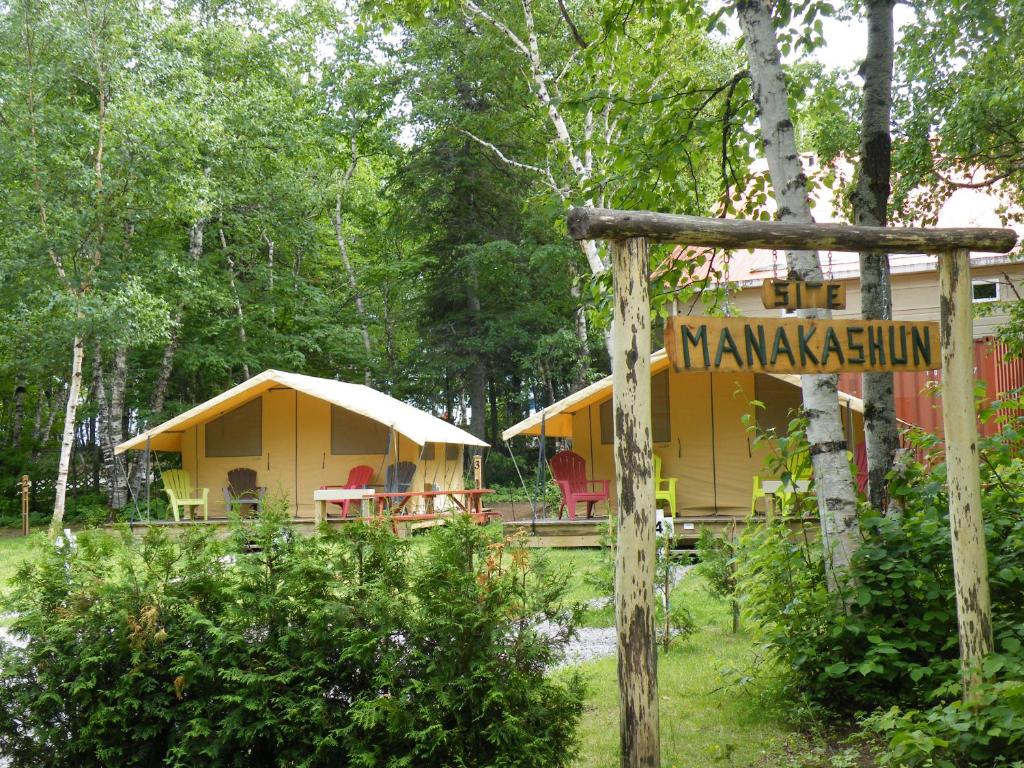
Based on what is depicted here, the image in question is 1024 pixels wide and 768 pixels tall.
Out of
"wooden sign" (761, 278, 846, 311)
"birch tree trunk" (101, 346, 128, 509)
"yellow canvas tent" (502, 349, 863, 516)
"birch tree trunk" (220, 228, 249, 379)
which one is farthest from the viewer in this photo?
Result: "birch tree trunk" (220, 228, 249, 379)

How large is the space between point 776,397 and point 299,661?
1060 centimetres

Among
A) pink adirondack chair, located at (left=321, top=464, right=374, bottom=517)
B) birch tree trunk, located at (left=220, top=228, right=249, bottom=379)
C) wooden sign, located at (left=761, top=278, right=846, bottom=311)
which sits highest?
birch tree trunk, located at (left=220, top=228, right=249, bottom=379)

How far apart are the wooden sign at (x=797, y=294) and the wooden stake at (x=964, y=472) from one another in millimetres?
434

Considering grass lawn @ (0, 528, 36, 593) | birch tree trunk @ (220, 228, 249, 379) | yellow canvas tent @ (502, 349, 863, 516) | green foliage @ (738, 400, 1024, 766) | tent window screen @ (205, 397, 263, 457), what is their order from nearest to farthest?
green foliage @ (738, 400, 1024, 766) < grass lawn @ (0, 528, 36, 593) < yellow canvas tent @ (502, 349, 863, 516) < tent window screen @ (205, 397, 263, 457) < birch tree trunk @ (220, 228, 249, 379)

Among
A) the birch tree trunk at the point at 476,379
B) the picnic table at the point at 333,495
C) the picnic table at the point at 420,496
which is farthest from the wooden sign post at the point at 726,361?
the birch tree trunk at the point at 476,379

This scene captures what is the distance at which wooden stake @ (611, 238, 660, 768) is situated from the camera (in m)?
3.22

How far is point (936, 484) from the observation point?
423 cm

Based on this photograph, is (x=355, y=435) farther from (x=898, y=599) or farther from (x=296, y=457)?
(x=898, y=599)

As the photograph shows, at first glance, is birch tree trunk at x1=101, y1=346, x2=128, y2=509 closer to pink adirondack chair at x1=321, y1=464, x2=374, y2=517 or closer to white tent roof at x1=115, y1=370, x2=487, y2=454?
white tent roof at x1=115, y1=370, x2=487, y2=454

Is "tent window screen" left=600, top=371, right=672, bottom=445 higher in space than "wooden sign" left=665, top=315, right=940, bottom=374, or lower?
higher

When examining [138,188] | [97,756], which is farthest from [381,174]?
[97,756]

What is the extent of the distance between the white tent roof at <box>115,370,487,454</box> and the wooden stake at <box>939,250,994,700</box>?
393 inches

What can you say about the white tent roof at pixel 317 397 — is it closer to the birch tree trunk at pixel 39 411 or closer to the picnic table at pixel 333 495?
the picnic table at pixel 333 495

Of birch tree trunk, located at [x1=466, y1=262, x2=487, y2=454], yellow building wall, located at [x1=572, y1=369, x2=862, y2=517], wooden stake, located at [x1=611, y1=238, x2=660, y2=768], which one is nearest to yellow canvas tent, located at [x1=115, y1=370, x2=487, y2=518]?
yellow building wall, located at [x1=572, y1=369, x2=862, y2=517]
